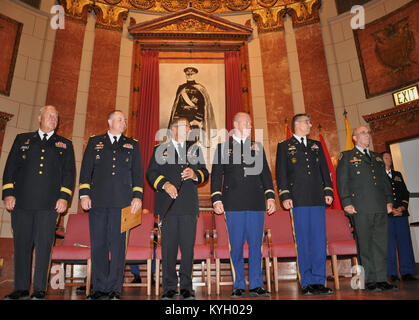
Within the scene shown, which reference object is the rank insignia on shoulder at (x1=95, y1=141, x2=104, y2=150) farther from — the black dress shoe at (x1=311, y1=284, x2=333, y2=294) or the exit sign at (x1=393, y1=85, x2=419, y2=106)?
the exit sign at (x1=393, y1=85, x2=419, y2=106)

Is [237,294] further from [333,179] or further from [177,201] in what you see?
[333,179]

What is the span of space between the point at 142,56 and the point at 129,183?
515 centimetres

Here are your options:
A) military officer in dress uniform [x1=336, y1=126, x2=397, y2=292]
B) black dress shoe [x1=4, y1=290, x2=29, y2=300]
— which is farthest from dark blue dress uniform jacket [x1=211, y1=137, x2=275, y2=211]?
black dress shoe [x1=4, y1=290, x2=29, y2=300]

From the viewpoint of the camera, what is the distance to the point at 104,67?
720cm

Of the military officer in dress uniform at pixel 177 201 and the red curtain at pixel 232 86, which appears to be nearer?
the military officer in dress uniform at pixel 177 201

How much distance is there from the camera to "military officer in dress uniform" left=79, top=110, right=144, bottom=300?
2771 millimetres

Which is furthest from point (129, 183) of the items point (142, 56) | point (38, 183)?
point (142, 56)

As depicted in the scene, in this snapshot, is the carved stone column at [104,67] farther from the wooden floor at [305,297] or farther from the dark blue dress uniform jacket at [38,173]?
the dark blue dress uniform jacket at [38,173]

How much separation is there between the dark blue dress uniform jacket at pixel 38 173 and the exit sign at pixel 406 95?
5768 mm

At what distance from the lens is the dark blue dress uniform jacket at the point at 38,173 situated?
2.83 m

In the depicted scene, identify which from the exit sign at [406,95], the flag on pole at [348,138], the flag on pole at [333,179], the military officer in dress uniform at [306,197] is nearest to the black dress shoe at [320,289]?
the military officer in dress uniform at [306,197]

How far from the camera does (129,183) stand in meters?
3.02

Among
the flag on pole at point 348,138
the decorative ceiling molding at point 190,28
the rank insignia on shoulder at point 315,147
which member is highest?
the decorative ceiling molding at point 190,28
